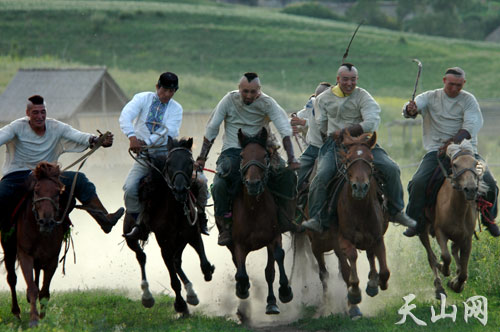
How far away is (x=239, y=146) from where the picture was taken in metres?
12.2

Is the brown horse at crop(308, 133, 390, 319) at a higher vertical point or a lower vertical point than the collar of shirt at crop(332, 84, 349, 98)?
lower

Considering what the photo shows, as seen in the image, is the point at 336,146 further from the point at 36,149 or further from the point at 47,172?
the point at 36,149

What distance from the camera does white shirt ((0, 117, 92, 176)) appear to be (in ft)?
37.8

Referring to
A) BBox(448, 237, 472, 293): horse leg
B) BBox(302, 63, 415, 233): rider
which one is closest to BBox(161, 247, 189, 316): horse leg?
BBox(302, 63, 415, 233): rider

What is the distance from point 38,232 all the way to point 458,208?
5.62 meters

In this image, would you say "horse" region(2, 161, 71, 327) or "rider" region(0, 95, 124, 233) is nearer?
"horse" region(2, 161, 71, 327)

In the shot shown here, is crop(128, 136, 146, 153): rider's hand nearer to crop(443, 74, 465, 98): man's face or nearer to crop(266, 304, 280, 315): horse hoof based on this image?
crop(266, 304, 280, 315): horse hoof

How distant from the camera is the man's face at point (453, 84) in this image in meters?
12.5

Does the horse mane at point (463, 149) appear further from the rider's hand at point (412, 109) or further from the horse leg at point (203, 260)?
the horse leg at point (203, 260)

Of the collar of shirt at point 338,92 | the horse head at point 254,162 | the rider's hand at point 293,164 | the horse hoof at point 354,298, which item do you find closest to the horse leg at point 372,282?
the horse hoof at point 354,298

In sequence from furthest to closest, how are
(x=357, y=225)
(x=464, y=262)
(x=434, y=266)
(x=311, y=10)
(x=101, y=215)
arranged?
(x=311, y=10), (x=434, y=266), (x=464, y=262), (x=101, y=215), (x=357, y=225)

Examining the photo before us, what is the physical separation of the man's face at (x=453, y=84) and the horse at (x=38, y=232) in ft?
18.5

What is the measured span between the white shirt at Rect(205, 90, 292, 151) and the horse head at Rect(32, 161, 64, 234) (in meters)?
2.49

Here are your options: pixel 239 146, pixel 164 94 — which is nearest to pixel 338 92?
pixel 239 146
